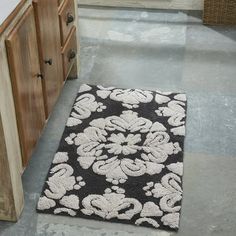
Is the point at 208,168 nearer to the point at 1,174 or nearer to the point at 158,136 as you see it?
the point at 158,136

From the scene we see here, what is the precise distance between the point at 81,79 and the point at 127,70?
0.25 metres

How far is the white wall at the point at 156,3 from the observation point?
3.28 m

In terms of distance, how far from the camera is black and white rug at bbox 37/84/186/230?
183 cm

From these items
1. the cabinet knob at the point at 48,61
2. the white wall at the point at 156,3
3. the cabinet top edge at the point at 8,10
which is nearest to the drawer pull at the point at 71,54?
the cabinet knob at the point at 48,61

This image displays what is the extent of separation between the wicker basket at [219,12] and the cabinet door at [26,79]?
1.53 meters

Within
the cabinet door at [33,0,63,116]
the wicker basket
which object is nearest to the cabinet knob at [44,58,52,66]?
the cabinet door at [33,0,63,116]

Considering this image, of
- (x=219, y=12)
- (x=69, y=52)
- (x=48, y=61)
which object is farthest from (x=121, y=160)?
(x=219, y=12)

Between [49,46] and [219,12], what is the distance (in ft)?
4.75

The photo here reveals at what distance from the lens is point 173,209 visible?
1.83 meters

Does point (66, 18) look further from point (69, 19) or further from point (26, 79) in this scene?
point (26, 79)

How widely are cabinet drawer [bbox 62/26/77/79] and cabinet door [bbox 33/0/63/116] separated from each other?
0.07 meters

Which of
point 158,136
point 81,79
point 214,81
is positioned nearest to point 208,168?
point 158,136

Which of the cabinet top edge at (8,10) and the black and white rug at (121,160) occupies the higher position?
the cabinet top edge at (8,10)

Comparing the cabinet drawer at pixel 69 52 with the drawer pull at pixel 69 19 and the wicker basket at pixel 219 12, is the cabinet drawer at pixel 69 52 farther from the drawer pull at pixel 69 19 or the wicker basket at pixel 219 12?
the wicker basket at pixel 219 12
